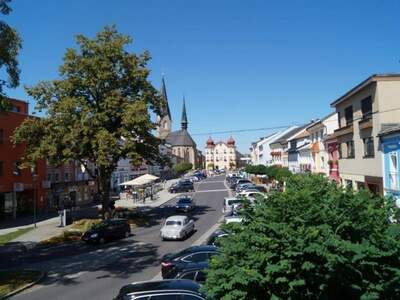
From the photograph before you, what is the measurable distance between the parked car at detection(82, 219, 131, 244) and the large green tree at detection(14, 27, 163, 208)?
5.22 m

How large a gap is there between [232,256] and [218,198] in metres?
53.7

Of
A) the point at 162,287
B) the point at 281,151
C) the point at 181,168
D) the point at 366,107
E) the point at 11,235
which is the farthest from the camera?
the point at 181,168

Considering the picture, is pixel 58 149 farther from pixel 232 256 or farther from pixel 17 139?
pixel 232 256

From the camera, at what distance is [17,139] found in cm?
3656

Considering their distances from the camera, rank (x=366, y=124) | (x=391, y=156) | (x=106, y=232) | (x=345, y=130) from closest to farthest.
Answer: (x=391, y=156) < (x=366, y=124) < (x=106, y=232) < (x=345, y=130)

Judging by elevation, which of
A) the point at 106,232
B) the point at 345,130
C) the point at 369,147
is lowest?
the point at 106,232

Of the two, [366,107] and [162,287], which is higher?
[366,107]

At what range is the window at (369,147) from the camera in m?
29.9

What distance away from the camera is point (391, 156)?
87.5 ft

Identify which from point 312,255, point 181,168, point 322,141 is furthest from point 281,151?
point 312,255

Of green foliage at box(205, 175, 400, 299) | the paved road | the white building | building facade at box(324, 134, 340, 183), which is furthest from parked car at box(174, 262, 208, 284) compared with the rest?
the white building

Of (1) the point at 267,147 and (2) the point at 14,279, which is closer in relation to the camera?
(2) the point at 14,279

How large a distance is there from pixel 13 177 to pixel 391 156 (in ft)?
117

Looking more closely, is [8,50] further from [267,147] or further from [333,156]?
[267,147]
